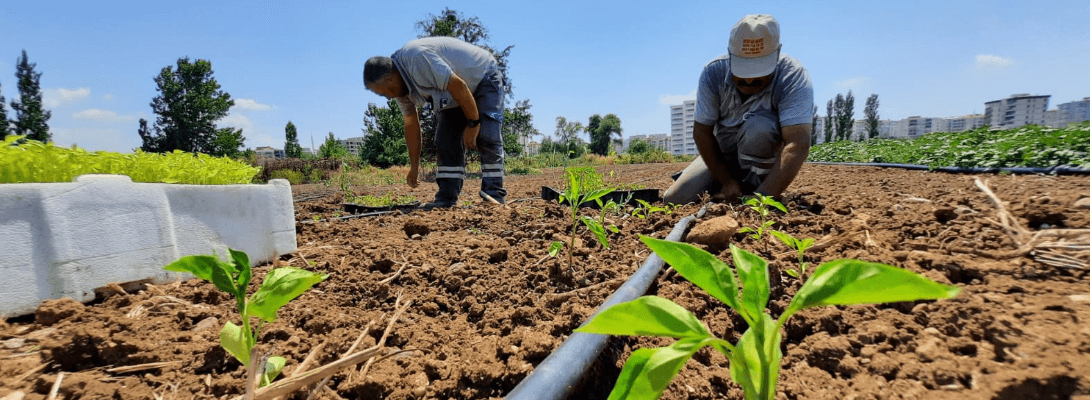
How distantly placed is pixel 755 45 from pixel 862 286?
2.59m

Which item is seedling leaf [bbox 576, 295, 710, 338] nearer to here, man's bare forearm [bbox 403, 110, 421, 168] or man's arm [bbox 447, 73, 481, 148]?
man's arm [bbox 447, 73, 481, 148]

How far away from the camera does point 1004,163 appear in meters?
5.27

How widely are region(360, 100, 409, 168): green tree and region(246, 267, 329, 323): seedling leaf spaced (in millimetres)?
16528

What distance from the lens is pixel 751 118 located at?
119 inches

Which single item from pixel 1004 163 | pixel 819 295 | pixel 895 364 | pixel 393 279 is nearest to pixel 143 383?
pixel 393 279

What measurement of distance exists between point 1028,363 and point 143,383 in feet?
5.53

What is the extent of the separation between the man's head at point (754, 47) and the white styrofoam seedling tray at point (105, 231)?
274cm

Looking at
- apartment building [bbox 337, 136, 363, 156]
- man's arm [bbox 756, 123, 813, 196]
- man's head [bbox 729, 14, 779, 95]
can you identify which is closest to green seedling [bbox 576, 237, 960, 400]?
man's arm [bbox 756, 123, 813, 196]

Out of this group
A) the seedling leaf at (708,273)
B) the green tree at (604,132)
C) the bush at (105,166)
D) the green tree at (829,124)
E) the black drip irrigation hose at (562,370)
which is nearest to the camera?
the seedling leaf at (708,273)

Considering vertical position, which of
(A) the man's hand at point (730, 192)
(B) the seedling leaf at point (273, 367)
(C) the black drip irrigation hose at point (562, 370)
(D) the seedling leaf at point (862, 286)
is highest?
(D) the seedling leaf at point (862, 286)

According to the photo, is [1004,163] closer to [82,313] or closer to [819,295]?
[819,295]

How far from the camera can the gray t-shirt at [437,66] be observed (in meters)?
3.60

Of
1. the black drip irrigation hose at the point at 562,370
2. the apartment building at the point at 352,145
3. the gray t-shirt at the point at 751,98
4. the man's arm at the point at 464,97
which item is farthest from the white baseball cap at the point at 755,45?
the apartment building at the point at 352,145

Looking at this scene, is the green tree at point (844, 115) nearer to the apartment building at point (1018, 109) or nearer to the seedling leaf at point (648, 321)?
the apartment building at point (1018, 109)
